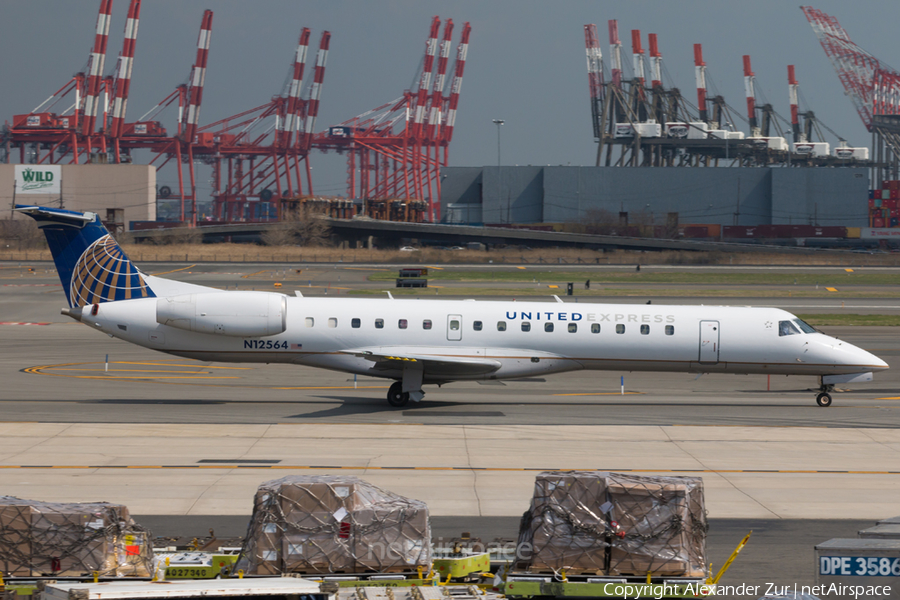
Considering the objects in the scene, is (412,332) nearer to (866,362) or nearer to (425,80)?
(866,362)

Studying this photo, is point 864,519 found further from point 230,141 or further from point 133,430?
point 230,141

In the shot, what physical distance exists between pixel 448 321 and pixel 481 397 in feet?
11.6

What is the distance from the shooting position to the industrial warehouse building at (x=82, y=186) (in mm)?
149250

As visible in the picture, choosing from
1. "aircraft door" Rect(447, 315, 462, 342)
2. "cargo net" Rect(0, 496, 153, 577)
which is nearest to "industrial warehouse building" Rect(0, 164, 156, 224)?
"aircraft door" Rect(447, 315, 462, 342)

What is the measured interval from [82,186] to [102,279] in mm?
134757

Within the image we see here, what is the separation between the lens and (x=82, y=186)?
5910 inches

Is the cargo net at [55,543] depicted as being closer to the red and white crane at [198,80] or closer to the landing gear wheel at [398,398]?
the landing gear wheel at [398,398]

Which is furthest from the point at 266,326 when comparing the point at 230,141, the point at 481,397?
the point at 230,141

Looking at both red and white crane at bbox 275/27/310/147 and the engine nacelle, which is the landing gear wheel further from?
red and white crane at bbox 275/27/310/147

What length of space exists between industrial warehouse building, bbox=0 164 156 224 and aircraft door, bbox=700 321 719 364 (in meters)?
138

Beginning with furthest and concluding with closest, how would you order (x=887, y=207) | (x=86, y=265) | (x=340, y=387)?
(x=887, y=207) → (x=340, y=387) → (x=86, y=265)

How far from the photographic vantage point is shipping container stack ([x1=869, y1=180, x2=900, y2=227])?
171500 mm

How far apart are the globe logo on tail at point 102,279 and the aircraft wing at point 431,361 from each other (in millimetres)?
6778

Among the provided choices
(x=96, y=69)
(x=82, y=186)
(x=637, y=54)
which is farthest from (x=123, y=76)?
(x=637, y=54)
